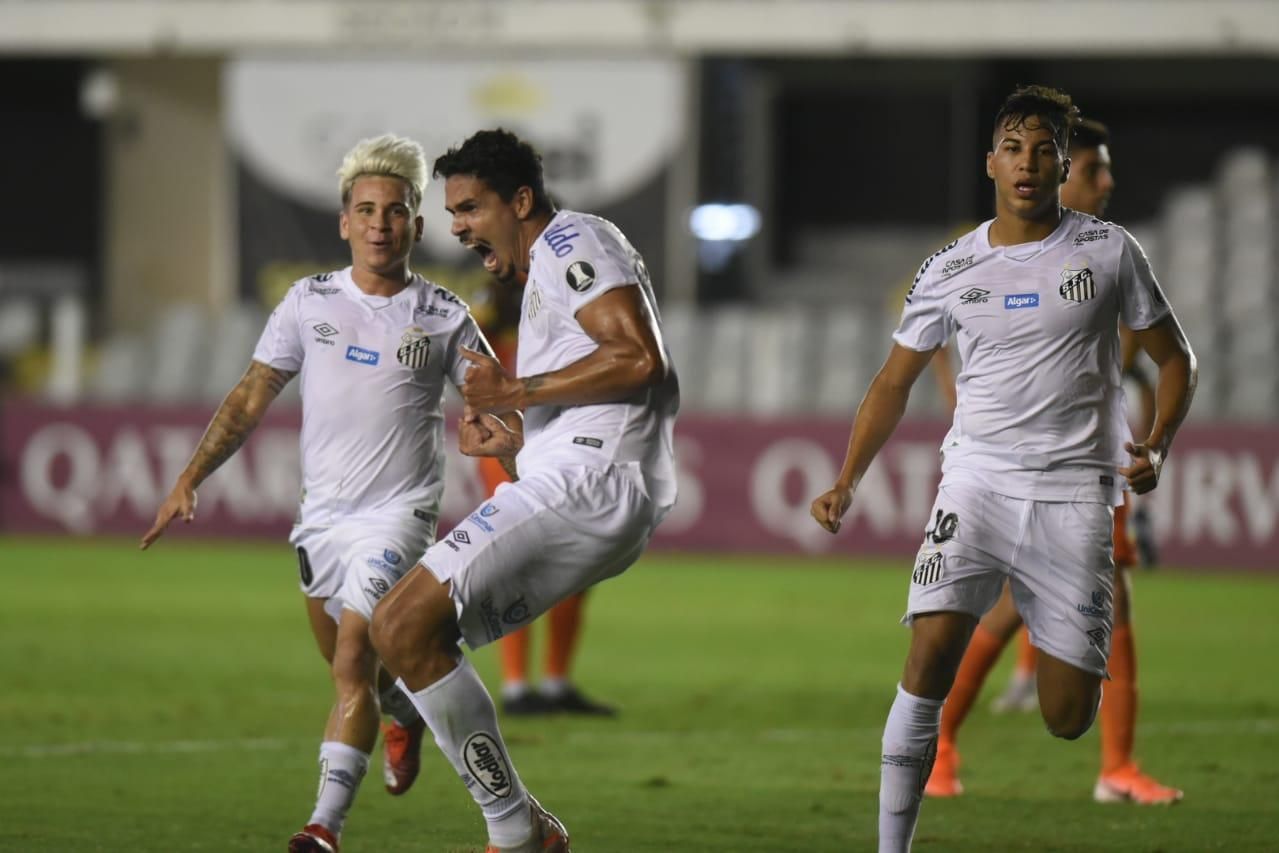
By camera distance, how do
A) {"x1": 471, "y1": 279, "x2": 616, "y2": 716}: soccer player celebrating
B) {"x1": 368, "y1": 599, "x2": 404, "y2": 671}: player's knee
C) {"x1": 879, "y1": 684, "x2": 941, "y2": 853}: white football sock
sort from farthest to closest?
{"x1": 471, "y1": 279, "x2": 616, "y2": 716}: soccer player celebrating → {"x1": 879, "y1": 684, "x2": 941, "y2": 853}: white football sock → {"x1": 368, "y1": 599, "x2": 404, "y2": 671}: player's knee

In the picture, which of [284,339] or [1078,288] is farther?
[284,339]

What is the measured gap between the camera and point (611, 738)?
8727 mm

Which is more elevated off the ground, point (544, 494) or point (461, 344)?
point (461, 344)

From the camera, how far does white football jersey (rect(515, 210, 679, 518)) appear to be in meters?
5.39

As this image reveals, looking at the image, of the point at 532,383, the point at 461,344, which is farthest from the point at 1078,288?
the point at 461,344

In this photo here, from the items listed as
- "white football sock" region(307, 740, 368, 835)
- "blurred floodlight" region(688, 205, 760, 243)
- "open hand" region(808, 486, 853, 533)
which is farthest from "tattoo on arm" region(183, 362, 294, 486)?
"blurred floodlight" region(688, 205, 760, 243)

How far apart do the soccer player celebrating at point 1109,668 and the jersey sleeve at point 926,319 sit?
1.44m

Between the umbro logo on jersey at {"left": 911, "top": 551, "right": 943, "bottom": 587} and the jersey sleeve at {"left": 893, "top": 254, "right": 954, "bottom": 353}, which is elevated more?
the jersey sleeve at {"left": 893, "top": 254, "right": 954, "bottom": 353}

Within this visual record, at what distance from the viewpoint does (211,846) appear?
6172mm

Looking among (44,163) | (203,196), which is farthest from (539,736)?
(44,163)

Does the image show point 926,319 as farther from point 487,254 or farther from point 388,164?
point 388,164

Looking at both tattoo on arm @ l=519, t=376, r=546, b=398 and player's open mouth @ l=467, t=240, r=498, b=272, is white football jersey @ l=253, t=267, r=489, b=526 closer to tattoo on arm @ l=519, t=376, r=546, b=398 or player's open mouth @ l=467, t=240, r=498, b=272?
player's open mouth @ l=467, t=240, r=498, b=272

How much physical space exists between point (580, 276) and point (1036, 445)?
139 centimetres

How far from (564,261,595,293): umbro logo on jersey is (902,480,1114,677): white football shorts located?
3.97 feet
